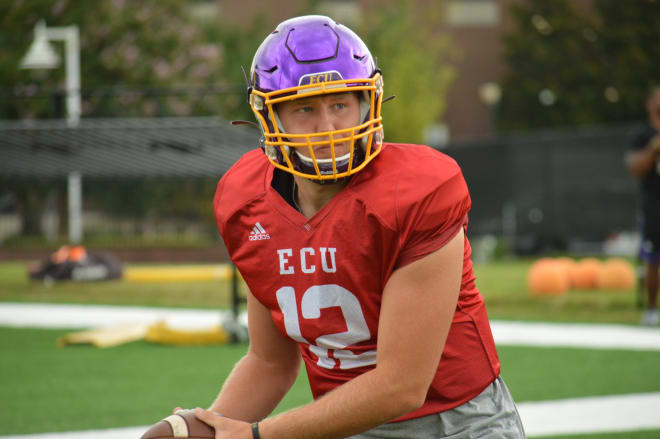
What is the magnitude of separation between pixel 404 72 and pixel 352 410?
25362 mm

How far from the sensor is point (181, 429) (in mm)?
2156

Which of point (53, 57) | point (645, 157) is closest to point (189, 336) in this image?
point (645, 157)

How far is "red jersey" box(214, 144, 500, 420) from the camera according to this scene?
82.4 inches

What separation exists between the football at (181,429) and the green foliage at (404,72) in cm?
2229

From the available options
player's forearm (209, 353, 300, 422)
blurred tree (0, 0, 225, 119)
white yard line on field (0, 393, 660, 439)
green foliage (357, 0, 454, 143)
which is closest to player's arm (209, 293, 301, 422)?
player's forearm (209, 353, 300, 422)

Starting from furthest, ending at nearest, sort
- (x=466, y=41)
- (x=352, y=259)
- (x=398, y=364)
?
(x=466, y=41), (x=352, y=259), (x=398, y=364)

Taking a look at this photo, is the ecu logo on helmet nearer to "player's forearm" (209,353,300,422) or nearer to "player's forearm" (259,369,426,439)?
"player's forearm" (259,369,426,439)

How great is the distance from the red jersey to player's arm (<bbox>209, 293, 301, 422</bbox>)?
0.36 ft

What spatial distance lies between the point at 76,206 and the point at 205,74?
9010 millimetres

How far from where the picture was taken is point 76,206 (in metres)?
17.4

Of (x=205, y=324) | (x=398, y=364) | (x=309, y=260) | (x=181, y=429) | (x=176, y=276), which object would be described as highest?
(x=309, y=260)

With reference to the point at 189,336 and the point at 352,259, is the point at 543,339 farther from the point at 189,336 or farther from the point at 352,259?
the point at 352,259

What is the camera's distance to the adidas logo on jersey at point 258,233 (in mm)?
2258

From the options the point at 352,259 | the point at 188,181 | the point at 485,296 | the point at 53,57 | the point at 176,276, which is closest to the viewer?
the point at 352,259
